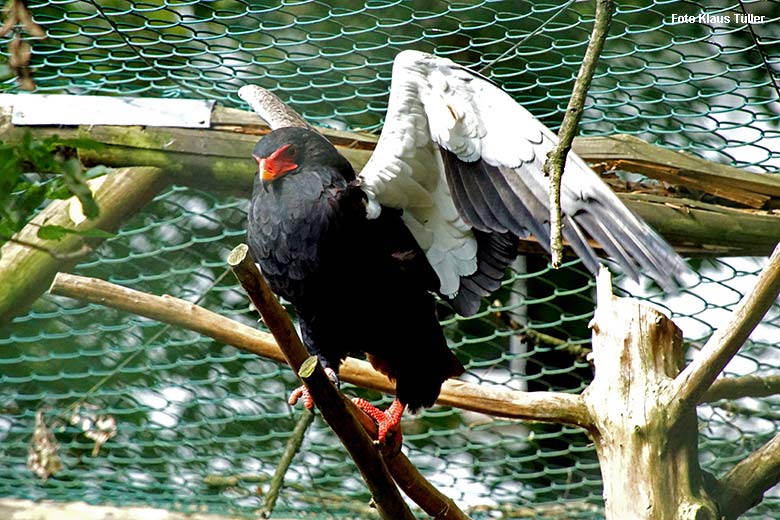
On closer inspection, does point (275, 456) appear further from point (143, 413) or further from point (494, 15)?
point (494, 15)

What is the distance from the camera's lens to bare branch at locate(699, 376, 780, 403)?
262cm

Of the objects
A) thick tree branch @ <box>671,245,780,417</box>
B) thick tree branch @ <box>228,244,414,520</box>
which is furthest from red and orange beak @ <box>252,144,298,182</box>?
thick tree branch @ <box>671,245,780,417</box>

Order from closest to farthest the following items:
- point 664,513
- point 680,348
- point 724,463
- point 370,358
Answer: point 664,513
point 680,348
point 370,358
point 724,463

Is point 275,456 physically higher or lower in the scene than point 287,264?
lower

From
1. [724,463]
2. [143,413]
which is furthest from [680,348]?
[143,413]

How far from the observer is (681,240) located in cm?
311

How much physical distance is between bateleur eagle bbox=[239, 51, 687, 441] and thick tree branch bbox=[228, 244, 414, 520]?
0.34 metres

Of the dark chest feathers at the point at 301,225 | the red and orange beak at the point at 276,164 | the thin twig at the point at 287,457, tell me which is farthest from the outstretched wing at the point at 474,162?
the thin twig at the point at 287,457

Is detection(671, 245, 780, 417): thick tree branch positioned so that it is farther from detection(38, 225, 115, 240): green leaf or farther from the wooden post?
detection(38, 225, 115, 240): green leaf

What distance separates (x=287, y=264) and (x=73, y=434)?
93.3 inches

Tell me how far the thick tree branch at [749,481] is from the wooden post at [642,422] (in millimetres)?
66

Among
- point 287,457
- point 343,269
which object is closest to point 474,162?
point 343,269

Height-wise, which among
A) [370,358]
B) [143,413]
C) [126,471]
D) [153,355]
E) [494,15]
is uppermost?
[494,15]

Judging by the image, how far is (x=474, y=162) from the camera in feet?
8.57
